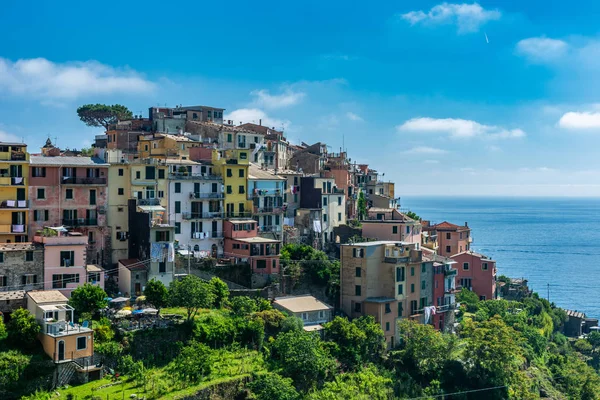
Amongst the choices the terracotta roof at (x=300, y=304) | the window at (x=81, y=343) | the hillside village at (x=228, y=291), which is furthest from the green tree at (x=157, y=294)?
the terracotta roof at (x=300, y=304)

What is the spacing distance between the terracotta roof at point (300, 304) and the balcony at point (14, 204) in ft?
65.2

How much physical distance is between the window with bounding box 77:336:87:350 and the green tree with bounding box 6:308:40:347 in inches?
97.6

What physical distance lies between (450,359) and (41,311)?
101 feet

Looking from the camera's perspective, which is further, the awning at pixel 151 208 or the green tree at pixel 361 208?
the green tree at pixel 361 208

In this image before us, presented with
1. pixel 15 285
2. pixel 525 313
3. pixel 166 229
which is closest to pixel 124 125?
pixel 166 229

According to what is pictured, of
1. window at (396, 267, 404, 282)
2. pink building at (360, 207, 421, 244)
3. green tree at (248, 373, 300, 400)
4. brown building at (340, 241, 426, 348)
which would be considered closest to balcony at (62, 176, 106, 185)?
brown building at (340, 241, 426, 348)

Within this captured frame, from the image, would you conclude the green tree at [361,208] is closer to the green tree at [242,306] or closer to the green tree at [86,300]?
the green tree at [242,306]

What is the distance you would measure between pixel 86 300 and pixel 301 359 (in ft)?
46.3

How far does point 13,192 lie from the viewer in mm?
48906

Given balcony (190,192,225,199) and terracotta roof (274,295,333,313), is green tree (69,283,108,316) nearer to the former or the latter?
terracotta roof (274,295,333,313)

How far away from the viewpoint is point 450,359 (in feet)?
174

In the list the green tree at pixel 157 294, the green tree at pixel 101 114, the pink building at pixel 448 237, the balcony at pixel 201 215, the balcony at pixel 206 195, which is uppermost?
the green tree at pixel 101 114

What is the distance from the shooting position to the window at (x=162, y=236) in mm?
49656

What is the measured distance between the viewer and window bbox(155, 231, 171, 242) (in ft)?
163
